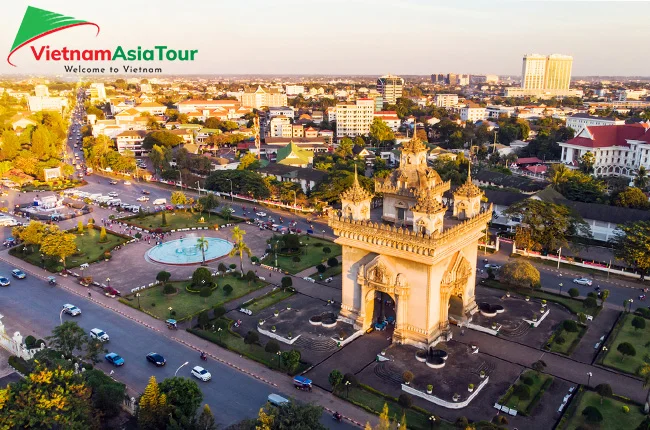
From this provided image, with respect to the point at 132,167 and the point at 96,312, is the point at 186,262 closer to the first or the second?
the point at 96,312

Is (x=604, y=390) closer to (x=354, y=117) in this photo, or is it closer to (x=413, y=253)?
(x=413, y=253)

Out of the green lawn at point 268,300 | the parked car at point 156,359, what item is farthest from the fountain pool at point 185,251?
the parked car at point 156,359

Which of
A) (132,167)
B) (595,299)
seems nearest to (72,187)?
(132,167)

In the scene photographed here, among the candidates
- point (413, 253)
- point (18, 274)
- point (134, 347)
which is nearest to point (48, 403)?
point (134, 347)

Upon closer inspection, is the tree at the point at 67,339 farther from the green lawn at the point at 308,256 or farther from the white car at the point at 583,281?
the white car at the point at 583,281

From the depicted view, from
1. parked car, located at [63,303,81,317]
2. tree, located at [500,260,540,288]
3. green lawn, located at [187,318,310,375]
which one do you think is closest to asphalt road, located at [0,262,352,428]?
parked car, located at [63,303,81,317]

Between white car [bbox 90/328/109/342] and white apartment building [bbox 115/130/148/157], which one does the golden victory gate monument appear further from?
white apartment building [bbox 115/130/148/157]

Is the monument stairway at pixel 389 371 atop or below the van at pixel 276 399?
below

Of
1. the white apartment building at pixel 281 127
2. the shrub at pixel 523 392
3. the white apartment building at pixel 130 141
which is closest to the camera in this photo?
the shrub at pixel 523 392
